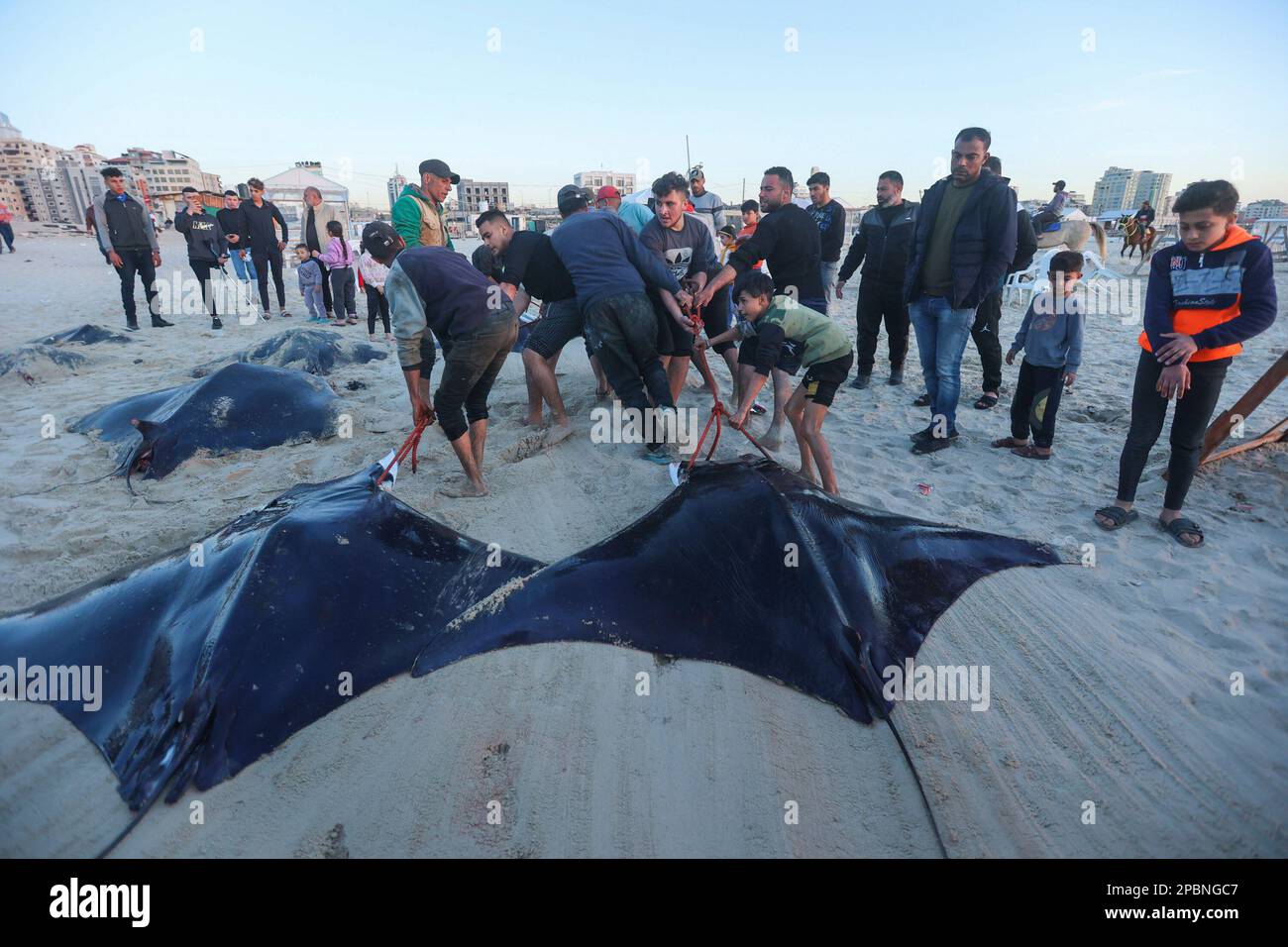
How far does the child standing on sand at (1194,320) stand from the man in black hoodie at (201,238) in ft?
40.4

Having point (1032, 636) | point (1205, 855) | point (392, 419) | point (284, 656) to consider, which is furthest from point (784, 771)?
point (392, 419)

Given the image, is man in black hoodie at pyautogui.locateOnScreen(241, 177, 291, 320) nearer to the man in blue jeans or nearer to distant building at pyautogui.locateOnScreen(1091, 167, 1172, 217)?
the man in blue jeans

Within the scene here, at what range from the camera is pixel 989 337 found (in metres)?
5.74

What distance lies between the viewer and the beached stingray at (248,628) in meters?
2.02

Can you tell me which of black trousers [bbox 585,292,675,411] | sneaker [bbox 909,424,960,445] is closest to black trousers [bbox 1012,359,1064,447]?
sneaker [bbox 909,424,960,445]

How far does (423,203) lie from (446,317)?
1847mm

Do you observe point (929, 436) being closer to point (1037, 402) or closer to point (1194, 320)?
point (1037, 402)

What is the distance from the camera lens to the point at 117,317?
10.9m

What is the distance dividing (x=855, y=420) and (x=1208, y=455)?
2.56 metres

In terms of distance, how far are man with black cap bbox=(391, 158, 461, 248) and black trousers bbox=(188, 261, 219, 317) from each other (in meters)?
7.46

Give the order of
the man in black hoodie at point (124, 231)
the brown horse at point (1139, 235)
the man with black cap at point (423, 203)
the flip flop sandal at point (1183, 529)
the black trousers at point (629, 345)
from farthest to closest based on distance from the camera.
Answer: the brown horse at point (1139, 235) < the man in black hoodie at point (124, 231) < the man with black cap at point (423, 203) < the black trousers at point (629, 345) < the flip flop sandal at point (1183, 529)

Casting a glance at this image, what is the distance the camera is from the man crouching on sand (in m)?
3.82

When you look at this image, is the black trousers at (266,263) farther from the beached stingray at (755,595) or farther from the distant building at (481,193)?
the distant building at (481,193)

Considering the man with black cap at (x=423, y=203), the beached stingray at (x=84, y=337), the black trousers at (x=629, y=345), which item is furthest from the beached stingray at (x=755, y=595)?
the beached stingray at (x=84, y=337)
